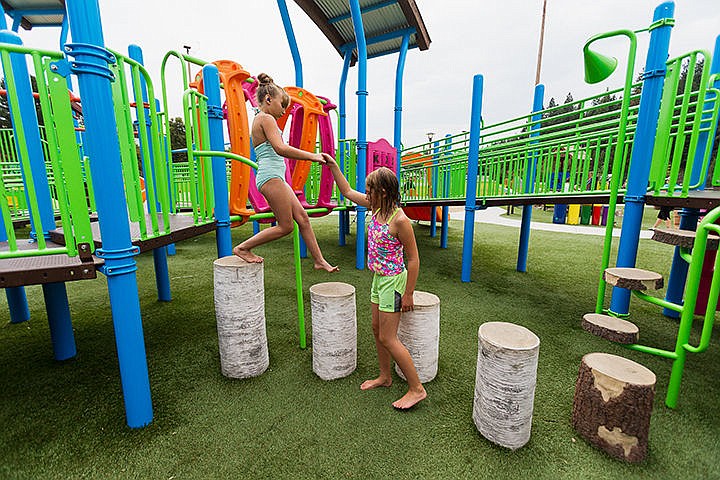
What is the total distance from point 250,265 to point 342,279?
2.86 m

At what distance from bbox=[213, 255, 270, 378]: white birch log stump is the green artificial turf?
0.13 meters

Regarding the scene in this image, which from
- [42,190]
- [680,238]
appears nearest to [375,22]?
[42,190]

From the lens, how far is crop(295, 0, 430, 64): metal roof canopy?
19.3ft

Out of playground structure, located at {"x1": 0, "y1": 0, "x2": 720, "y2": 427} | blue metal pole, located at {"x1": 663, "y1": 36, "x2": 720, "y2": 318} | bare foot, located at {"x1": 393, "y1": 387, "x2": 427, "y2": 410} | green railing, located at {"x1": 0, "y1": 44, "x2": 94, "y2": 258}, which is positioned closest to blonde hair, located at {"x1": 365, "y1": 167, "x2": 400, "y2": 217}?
playground structure, located at {"x1": 0, "y1": 0, "x2": 720, "y2": 427}

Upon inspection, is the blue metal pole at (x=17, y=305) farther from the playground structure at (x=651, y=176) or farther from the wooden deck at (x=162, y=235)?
the playground structure at (x=651, y=176)

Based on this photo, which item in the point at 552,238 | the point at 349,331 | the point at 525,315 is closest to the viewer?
the point at 349,331

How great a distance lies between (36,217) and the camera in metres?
1.51

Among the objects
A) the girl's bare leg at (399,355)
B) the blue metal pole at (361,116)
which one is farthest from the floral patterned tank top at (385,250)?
the blue metal pole at (361,116)

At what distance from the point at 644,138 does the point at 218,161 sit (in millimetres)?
3541

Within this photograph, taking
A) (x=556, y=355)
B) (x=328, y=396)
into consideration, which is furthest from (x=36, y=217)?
(x=556, y=355)

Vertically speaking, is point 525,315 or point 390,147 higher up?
point 390,147

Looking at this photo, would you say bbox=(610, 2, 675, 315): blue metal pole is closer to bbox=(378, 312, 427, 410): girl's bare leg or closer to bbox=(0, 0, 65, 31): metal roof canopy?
bbox=(378, 312, 427, 410): girl's bare leg

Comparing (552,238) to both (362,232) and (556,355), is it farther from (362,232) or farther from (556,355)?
(556,355)

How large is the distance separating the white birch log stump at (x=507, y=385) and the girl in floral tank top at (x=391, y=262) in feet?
1.50
